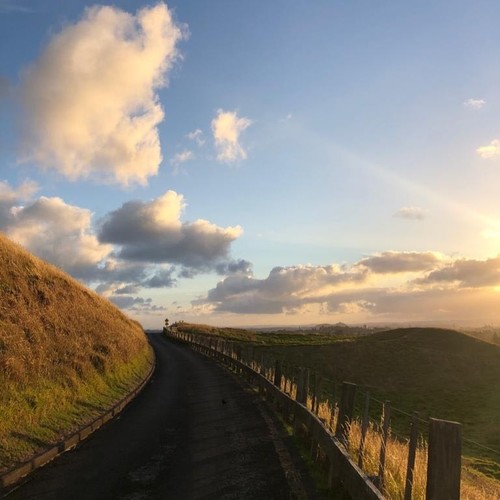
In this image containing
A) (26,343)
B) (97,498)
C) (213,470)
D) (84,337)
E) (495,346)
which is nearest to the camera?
(97,498)

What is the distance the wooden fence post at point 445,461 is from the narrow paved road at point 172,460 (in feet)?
11.1

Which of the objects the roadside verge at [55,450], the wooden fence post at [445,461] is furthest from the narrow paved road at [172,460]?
the wooden fence post at [445,461]

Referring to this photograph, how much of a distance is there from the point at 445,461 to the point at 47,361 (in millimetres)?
13280

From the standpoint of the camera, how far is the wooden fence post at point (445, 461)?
15.8 ft

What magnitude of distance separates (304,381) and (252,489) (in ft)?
18.3

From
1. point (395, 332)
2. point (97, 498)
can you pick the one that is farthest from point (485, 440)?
point (395, 332)

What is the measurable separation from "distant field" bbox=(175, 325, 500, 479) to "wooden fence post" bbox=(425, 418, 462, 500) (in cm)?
3102

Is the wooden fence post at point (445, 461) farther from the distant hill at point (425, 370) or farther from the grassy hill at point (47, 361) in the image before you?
the distant hill at point (425, 370)

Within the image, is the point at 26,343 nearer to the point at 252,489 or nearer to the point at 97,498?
the point at 97,498

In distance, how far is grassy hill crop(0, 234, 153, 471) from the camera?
11297 mm

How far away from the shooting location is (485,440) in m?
31.7

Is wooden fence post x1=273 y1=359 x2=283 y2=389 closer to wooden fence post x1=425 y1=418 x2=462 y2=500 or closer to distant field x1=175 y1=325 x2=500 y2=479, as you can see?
wooden fence post x1=425 y1=418 x2=462 y2=500

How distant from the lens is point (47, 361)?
50.1 ft

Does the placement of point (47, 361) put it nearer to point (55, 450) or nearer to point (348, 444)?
point (55, 450)
